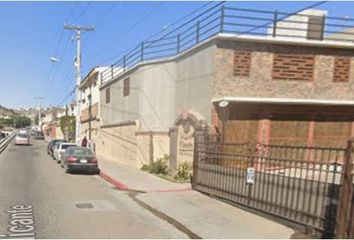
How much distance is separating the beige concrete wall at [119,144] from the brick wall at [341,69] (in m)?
12.4

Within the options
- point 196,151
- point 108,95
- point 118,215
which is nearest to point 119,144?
point 108,95

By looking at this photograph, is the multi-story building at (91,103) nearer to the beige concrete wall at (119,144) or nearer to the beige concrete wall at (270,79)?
the beige concrete wall at (119,144)

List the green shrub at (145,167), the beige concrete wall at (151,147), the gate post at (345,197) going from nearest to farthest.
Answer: the gate post at (345,197) → the beige concrete wall at (151,147) → the green shrub at (145,167)

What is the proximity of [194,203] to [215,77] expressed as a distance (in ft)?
22.2

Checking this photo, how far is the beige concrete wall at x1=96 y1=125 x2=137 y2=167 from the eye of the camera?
2827 centimetres

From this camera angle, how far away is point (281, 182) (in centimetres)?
1059

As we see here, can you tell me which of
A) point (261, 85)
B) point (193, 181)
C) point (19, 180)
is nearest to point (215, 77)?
point (261, 85)

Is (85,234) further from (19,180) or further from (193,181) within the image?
(19,180)

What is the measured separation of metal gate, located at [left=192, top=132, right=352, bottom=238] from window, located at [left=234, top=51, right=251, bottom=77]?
4347 millimetres

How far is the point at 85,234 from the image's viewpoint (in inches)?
360

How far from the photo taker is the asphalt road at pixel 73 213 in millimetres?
9391

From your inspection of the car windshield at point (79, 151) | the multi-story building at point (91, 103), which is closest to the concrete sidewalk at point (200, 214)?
the car windshield at point (79, 151)

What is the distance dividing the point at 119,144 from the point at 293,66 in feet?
53.8

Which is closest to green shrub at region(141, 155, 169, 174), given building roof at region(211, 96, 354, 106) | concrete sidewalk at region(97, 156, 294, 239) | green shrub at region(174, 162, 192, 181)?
green shrub at region(174, 162, 192, 181)
